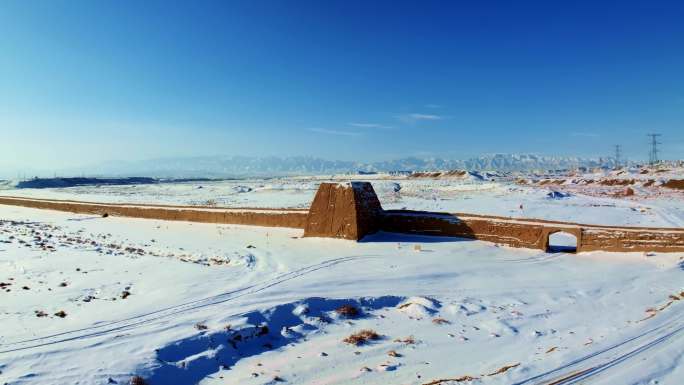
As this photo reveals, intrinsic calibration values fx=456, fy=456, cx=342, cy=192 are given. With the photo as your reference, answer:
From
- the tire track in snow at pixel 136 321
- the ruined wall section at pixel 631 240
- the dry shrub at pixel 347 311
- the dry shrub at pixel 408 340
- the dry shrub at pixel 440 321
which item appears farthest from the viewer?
the ruined wall section at pixel 631 240

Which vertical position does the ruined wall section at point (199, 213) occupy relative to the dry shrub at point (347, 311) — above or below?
above

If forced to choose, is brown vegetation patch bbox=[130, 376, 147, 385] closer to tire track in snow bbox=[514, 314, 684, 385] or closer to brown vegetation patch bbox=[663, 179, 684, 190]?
tire track in snow bbox=[514, 314, 684, 385]

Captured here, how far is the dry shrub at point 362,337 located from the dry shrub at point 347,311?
97cm

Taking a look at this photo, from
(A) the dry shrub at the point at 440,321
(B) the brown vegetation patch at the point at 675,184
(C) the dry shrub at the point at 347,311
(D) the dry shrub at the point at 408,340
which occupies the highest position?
(B) the brown vegetation patch at the point at 675,184

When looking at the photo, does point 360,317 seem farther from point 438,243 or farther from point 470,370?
point 438,243

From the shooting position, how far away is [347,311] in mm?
9688

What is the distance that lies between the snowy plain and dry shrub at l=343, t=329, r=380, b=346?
0.64 feet

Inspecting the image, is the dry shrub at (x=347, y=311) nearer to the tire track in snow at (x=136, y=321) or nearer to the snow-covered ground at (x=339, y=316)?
the snow-covered ground at (x=339, y=316)

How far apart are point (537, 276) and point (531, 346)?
205 inches

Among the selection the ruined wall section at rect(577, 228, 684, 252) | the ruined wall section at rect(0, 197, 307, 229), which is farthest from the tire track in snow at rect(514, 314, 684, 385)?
the ruined wall section at rect(0, 197, 307, 229)

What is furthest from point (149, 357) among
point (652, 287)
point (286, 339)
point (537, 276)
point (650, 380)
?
point (652, 287)

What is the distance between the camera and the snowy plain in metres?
7.00

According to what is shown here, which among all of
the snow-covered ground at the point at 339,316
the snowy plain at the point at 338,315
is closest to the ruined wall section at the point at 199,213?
the snowy plain at the point at 338,315

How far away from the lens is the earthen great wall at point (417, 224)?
1470cm
